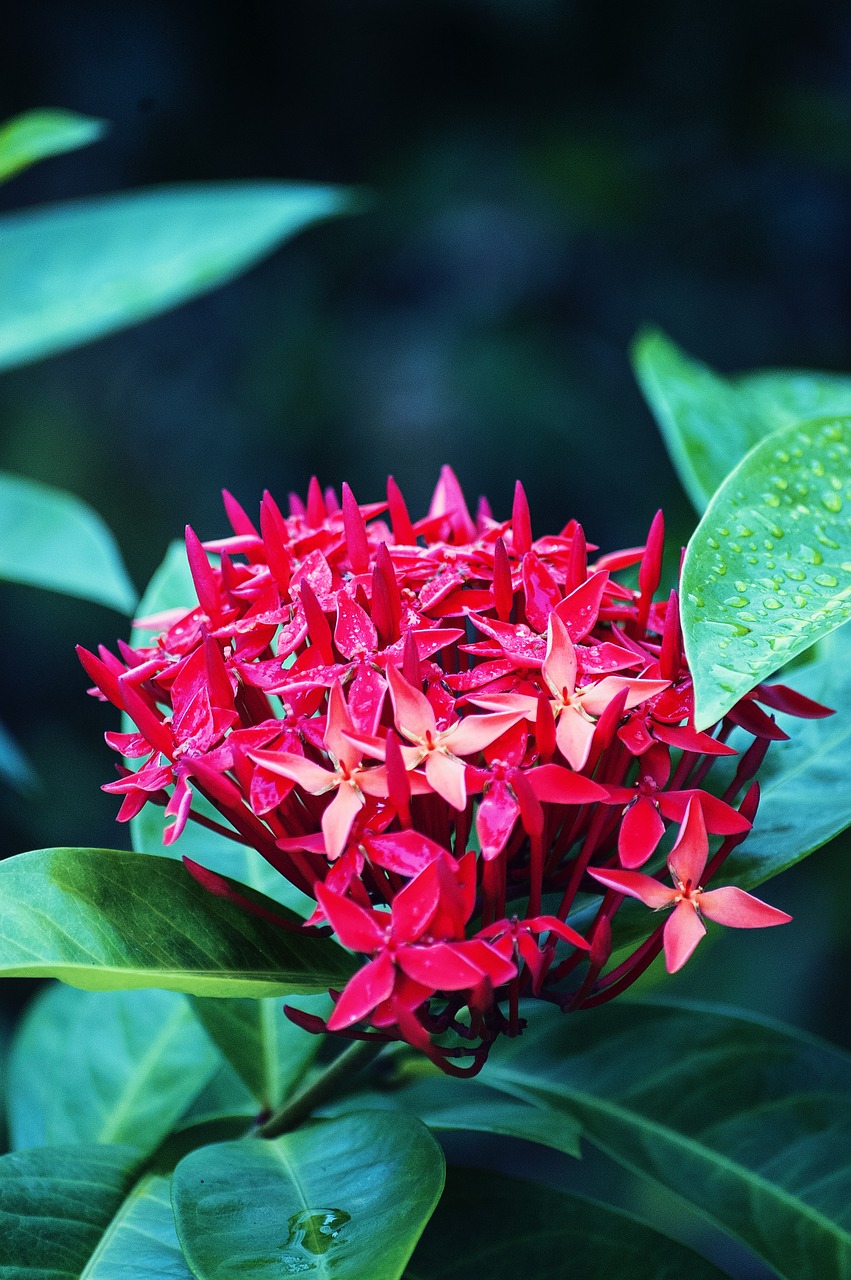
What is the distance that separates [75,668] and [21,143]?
144 centimetres

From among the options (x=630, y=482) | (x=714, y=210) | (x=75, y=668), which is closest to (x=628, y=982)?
(x=630, y=482)

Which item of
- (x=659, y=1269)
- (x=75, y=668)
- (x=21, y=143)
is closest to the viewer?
(x=659, y=1269)

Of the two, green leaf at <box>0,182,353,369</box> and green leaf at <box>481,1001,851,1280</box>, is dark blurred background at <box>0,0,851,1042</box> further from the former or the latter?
green leaf at <box>481,1001,851,1280</box>

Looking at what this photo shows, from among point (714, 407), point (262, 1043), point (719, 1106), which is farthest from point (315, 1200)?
point (714, 407)

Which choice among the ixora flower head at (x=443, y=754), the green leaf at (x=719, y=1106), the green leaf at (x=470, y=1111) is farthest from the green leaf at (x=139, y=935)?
the green leaf at (x=719, y=1106)

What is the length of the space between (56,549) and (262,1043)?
0.55 metres

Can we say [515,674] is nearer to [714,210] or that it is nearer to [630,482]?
[630,482]

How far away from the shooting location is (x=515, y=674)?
56 cm

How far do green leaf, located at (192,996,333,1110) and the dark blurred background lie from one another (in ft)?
5.34

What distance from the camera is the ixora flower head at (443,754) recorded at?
51 centimetres

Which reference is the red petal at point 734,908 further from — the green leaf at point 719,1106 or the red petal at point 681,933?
the green leaf at point 719,1106

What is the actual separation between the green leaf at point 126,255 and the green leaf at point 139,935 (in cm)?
75

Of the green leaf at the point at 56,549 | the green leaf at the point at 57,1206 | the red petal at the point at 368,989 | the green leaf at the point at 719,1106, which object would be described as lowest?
the green leaf at the point at 719,1106

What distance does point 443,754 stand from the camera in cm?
53
